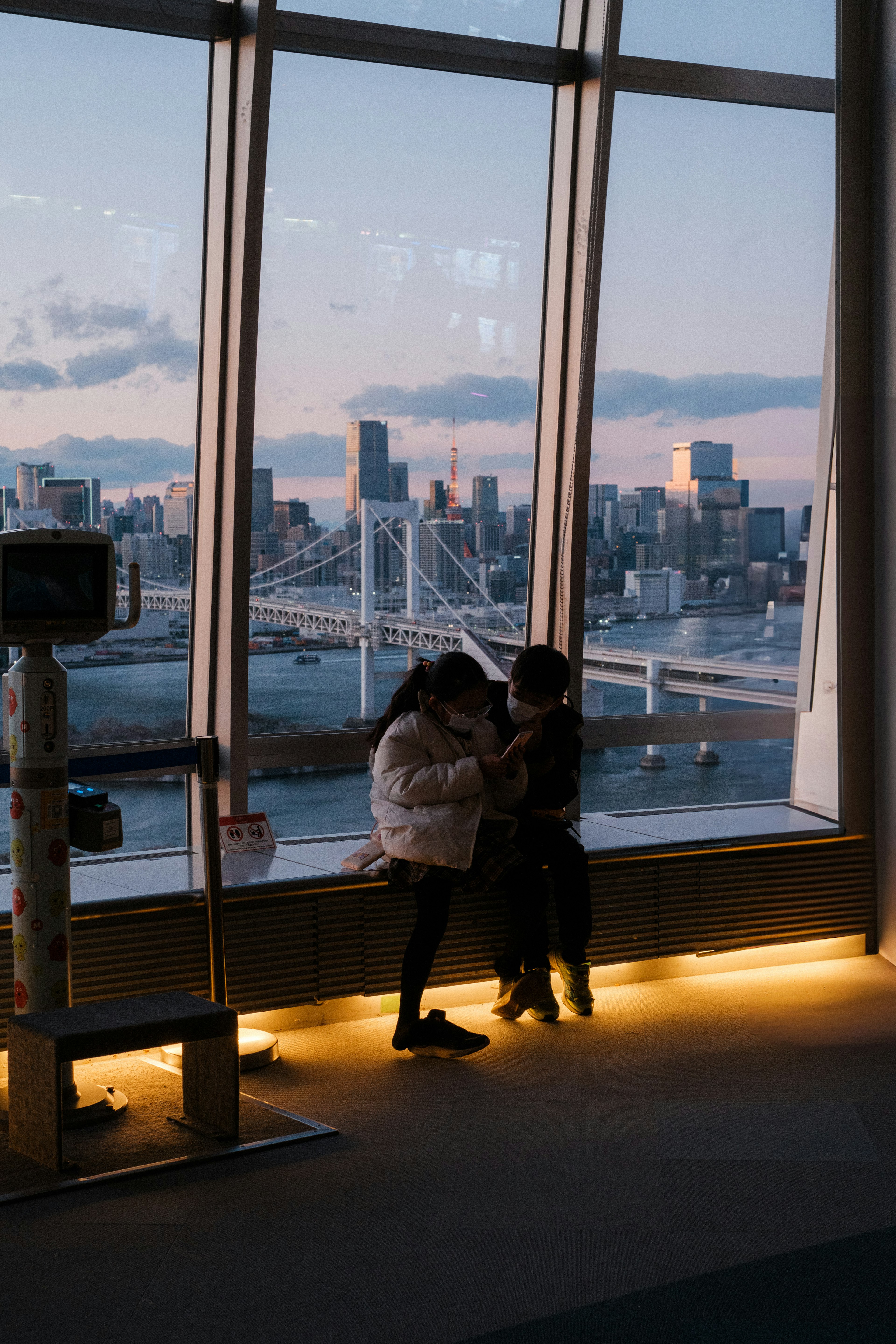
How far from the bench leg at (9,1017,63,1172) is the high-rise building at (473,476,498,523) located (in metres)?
2.53

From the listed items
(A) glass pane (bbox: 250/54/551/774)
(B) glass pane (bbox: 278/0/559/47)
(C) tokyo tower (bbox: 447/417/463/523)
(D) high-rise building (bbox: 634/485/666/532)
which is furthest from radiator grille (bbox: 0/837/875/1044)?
(B) glass pane (bbox: 278/0/559/47)

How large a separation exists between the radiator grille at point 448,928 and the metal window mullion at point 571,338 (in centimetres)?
85

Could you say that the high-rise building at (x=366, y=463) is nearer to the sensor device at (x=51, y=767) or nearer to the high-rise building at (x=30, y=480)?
the high-rise building at (x=30, y=480)

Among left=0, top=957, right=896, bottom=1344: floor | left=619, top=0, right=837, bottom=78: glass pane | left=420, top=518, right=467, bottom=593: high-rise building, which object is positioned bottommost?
left=0, top=957, right=896, bottom=1344: floor

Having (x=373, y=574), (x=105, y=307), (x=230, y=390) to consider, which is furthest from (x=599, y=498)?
(x=105, y=307)

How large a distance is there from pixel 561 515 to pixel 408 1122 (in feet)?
7.91

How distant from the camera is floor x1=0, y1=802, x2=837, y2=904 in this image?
411cm

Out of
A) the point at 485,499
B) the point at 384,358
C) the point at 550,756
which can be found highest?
the point at 384,358

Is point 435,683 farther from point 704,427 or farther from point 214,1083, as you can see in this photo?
point 704,427

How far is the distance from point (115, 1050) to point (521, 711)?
1791mm

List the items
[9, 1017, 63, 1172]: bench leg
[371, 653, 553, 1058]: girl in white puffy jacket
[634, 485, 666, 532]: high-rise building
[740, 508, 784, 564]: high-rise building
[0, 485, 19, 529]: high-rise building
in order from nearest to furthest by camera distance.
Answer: [9, 1017, 63, 1172]: bench leg < [371, 653, 553, 1058]: girl in white puffy jacket < [0, 485, 19, 529]: high-rise building < [634, 485, 666, 532]: high-rise building < [740, 508, 784, 564]: high-rise building

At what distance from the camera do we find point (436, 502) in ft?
15.6

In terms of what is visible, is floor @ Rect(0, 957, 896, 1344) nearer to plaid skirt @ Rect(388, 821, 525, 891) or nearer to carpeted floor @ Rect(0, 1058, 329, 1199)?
carpeted floor @ Rect(0, 1058, 329, 1199)

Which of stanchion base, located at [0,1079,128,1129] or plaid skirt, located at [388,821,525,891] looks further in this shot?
plaid skirt, located at [388,821,525,891]
